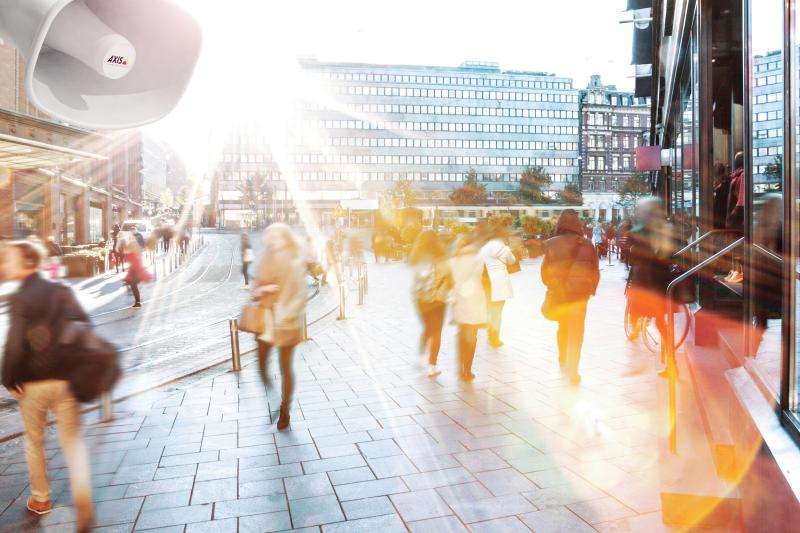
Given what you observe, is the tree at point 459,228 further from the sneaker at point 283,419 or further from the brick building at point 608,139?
the brick building at point 608,139

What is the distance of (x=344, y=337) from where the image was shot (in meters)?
10.9

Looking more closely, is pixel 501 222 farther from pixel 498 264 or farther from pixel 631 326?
pixel 631 326

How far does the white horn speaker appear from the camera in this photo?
1370mm

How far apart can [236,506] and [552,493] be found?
6.55 feet

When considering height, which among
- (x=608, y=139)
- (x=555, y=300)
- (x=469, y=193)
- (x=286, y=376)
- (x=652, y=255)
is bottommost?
(x=286, y=376)

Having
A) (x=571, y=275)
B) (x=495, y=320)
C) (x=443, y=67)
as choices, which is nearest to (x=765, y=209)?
(x=571, y=275)

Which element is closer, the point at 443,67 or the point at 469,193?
the point at 469,193

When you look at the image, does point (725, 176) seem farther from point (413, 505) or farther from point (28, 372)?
point (28, 372)

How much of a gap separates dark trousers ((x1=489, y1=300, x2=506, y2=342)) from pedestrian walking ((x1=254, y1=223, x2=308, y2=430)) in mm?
4488

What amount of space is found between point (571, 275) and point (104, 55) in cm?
625

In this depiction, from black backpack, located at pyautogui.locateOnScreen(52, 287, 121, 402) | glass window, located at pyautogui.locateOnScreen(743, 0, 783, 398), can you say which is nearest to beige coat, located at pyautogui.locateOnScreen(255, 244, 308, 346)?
black backpack, located at pyautogui.locateOnScreen(52, 287, 121, 402)

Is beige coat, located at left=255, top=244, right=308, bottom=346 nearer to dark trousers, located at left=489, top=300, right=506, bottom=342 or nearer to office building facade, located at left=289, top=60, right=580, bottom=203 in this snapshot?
dark trousers, located at left=489, top=300, right=506, bottom=342

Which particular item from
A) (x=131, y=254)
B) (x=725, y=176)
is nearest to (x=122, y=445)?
(x=725, y=176)

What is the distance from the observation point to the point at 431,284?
8.12 metres
